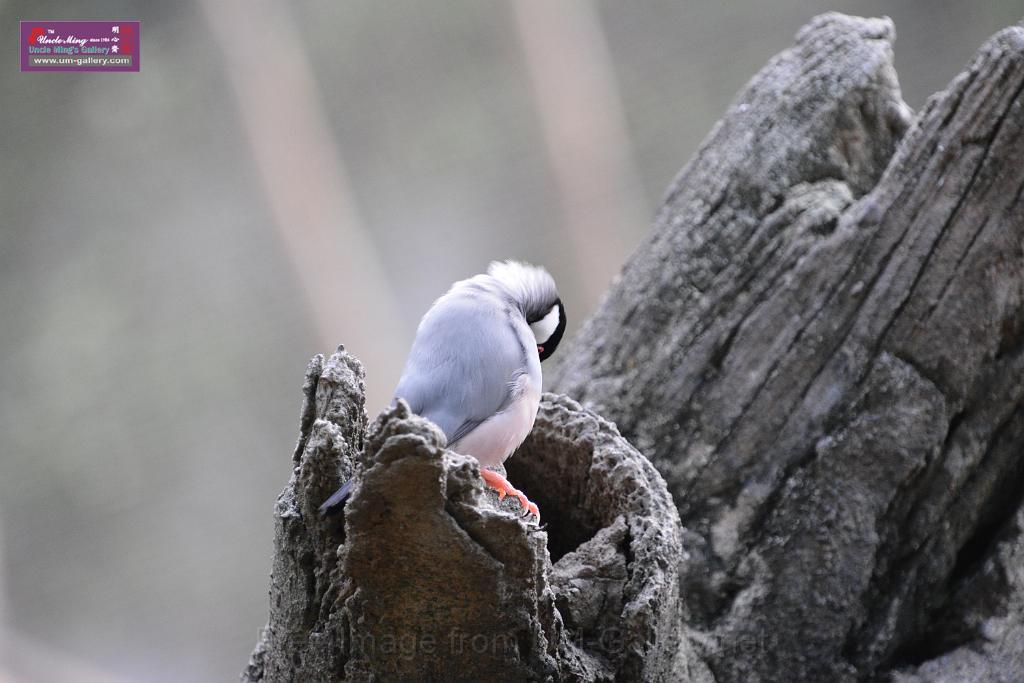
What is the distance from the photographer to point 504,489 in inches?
46.6

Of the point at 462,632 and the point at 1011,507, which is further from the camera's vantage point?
the point at 1011,507

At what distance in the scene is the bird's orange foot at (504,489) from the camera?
3.86ft

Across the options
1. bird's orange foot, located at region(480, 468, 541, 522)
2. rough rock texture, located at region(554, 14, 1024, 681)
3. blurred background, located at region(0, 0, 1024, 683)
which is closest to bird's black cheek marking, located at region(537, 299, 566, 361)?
rough rock texture, located at region(554, 14, 1024, 681)

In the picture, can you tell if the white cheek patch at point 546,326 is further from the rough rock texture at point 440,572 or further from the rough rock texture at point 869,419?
the rough rock texture at point 440,572

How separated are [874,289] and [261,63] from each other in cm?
201

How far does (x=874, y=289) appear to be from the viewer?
1365 mm

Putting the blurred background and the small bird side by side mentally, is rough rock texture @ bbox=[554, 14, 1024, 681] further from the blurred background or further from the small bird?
the blurred background

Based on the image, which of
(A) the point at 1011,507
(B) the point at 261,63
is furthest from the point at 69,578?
(A) the point at 1011,507

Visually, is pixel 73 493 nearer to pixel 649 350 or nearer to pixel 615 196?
pixel 615 196

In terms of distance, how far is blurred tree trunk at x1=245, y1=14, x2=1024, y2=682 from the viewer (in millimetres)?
1000

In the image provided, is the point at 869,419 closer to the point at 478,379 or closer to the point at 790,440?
the point at 790,440

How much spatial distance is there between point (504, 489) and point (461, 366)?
175 mm

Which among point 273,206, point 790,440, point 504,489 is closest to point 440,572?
point 504,489

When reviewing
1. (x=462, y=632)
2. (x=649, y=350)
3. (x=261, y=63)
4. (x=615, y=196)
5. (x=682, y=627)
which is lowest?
(x=682, y=627)
